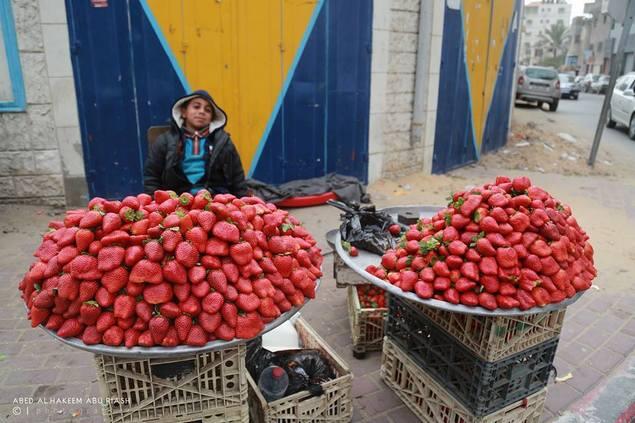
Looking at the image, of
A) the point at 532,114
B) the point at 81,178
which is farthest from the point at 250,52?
the point at 532,114

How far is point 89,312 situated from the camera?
1.78m

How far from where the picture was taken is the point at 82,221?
1917 millimetres

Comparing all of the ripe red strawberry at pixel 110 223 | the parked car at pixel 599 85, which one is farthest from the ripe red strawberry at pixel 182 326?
the parked car at pixel 599 85

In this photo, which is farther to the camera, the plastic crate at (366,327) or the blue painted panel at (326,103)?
the blue painted panel at (326,103)

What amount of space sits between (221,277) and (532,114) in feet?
57.4

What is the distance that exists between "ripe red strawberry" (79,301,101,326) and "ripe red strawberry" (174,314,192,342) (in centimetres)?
30

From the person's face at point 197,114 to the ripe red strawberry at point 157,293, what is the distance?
2267 millimetres

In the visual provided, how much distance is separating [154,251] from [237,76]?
188 inches

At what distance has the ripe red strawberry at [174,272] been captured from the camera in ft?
5.97

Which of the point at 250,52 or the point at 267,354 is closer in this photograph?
the point at 267,354

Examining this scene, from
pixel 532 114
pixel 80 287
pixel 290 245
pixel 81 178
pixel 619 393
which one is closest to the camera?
pixel 80 287

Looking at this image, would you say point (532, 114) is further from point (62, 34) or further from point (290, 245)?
point (290, 245)

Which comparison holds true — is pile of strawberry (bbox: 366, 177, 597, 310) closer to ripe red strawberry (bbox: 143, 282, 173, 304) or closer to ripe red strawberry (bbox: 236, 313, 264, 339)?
ripe red strawberry (bbox: 236, 313, 264, 339)

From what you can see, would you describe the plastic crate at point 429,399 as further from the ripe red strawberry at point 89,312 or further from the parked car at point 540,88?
the parked car at point 540,88
